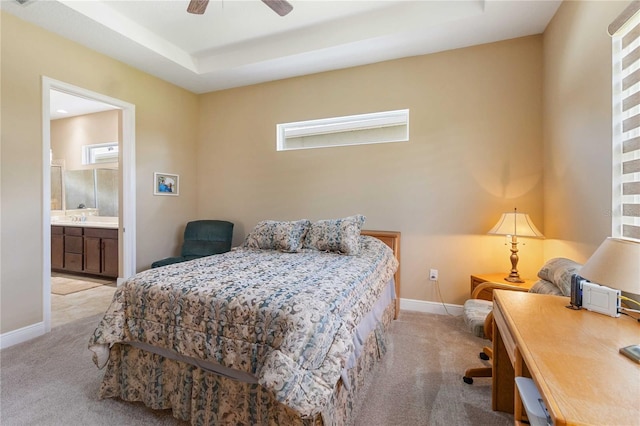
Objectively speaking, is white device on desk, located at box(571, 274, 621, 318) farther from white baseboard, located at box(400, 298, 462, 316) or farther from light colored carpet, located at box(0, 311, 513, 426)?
white baseboard, located at box(400, 298, 462, 316)

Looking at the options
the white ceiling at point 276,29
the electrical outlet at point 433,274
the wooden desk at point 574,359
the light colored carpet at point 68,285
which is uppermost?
the white ceiling at point 276,29

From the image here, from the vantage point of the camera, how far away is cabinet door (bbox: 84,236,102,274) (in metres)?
4.23

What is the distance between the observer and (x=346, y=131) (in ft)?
11.5

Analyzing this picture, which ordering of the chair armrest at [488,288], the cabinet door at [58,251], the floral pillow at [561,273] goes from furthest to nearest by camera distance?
the cabinet door at [58,251], the chair armrest at [488,288], the floral pillow at [561,273]

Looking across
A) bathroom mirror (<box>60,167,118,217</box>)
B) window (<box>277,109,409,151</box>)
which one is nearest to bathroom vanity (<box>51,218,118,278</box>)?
bathroom mirror (<box>60,167,118,217</box>)

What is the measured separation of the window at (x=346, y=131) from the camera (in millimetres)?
3293

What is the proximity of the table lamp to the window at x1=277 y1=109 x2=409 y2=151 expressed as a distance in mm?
1339

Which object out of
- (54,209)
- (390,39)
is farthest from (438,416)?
(54,209)

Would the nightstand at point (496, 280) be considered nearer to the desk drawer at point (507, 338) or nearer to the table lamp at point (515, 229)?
the table lamp at point (515, 229)

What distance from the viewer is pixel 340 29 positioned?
288 cm

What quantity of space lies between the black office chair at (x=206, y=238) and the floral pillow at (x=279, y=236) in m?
0.97

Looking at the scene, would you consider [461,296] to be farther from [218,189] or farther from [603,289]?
[218,189]

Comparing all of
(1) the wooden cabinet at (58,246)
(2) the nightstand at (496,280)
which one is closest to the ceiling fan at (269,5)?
(2) the nightstand at (496,280)

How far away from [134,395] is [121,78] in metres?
3.35
